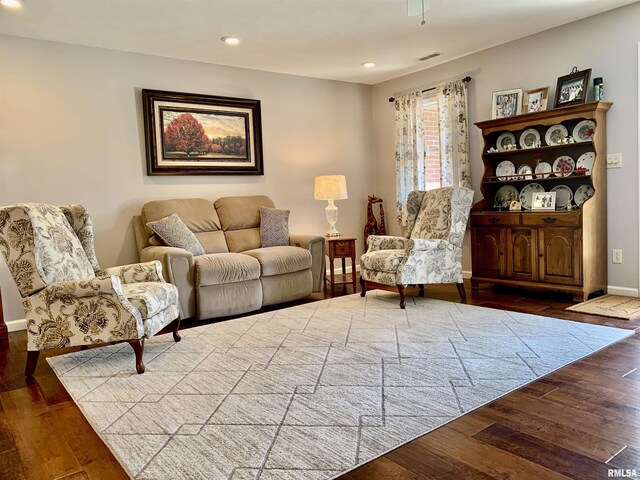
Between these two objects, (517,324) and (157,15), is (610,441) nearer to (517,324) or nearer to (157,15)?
(517,324)

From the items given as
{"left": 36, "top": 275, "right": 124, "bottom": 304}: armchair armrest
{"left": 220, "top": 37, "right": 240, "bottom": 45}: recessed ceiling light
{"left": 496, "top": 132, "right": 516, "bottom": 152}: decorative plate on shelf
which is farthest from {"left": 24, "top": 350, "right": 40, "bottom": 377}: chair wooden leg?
{"left": 496, "top": 132, "right": 516, "bottom": 152}: decorative plate on shelf

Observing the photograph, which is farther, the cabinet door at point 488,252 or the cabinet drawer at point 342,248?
the cabinet drawer at point 342,248

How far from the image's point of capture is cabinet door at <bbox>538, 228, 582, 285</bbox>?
3.96 m

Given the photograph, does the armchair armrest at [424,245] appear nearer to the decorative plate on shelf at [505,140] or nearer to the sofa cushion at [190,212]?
the decorative plate on shelf at [505,140]

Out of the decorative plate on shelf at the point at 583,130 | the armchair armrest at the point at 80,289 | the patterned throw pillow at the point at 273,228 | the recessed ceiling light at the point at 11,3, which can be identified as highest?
the recessed ceiling light at the point at 11,3

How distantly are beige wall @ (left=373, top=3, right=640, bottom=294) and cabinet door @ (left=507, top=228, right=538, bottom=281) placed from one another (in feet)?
2.12

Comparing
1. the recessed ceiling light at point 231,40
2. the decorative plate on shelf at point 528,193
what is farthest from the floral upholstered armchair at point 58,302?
the decorative plate on shelf at point 528,193

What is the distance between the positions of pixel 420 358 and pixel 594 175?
2471 millimetres

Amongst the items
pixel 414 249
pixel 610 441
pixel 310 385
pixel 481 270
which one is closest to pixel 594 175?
pixel 481 270

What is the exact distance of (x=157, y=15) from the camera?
368 cm

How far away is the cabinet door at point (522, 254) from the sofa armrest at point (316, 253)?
5.98 feet

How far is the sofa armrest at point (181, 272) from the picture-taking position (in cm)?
378

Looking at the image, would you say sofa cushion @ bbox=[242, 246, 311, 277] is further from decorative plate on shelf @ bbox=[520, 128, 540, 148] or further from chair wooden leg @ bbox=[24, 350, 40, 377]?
decorative plate on shelf @ bbox=[520, 128, 540, 148]

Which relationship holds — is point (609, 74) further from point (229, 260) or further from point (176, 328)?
point (176, 328)
